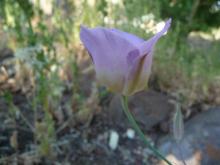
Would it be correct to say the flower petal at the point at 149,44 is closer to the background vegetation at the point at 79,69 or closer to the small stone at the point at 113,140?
the background vegetation at the point at 79,69

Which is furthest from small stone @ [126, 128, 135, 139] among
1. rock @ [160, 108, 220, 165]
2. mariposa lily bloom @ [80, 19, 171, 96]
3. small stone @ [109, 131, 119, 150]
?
mariposa lily bloom @ [80, 19, 171, 96]

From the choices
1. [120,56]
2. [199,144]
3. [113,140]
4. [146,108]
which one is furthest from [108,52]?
[146,108]

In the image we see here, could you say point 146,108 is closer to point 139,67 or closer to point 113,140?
point 113,140

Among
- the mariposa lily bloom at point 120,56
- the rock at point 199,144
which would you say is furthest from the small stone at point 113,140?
the mariposa lily bloom at point 120,56

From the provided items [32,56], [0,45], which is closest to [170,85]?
[32,56]

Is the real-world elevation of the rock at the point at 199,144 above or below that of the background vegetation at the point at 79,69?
below

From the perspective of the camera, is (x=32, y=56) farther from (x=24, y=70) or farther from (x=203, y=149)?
(x=203, y=149)

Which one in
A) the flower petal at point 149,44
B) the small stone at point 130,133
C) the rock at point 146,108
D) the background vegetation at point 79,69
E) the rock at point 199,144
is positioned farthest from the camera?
the rock at point 146,108
